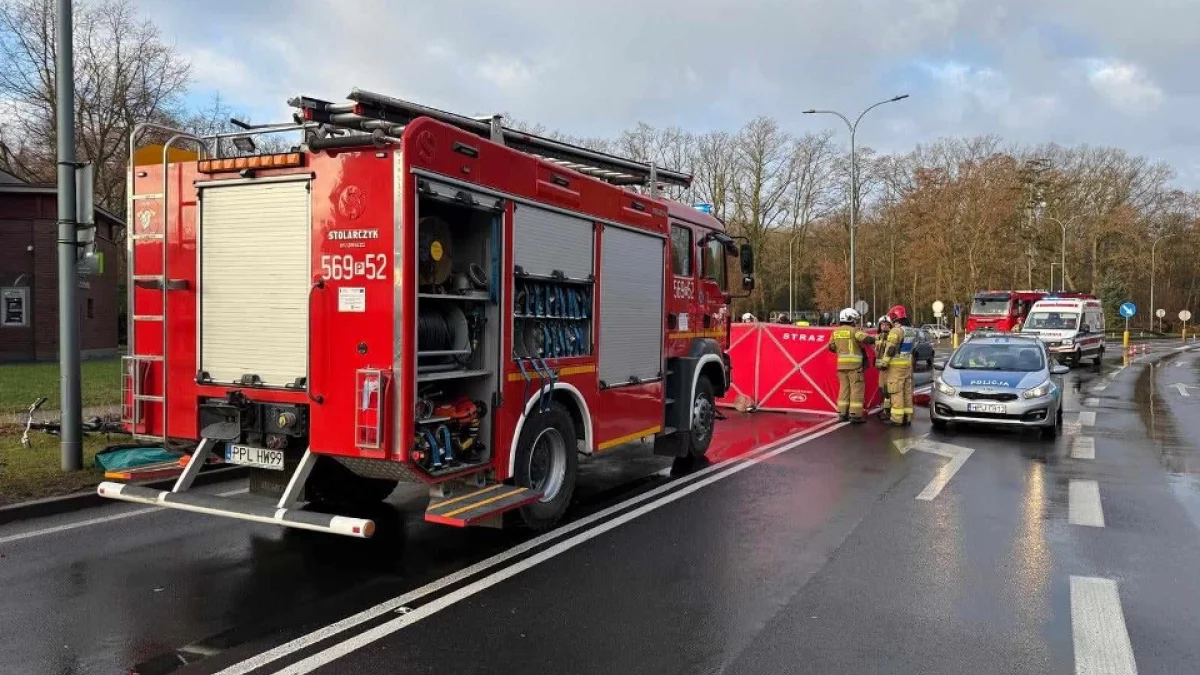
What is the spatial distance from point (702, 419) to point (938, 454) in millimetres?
A: 3142

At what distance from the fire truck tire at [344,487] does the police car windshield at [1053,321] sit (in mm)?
27966

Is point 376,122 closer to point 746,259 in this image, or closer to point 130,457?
point 130,457

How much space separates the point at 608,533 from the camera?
258 inches

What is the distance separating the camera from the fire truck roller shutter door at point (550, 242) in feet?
20.3

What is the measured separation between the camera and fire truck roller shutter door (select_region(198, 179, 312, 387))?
17.9ft

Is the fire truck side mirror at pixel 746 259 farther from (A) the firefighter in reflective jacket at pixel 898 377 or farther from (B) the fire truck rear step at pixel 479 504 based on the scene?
(B) the fire truck rear step at pixel 479 504

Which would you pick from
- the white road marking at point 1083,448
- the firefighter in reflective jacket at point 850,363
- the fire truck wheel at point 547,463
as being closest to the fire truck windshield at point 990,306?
the firefighter in reflective jacket at point 850,363

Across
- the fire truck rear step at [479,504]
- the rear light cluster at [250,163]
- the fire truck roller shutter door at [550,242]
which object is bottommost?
the fire truck rear step at [479,504]

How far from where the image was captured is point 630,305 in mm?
7863

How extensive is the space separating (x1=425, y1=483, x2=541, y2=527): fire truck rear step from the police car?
8186 mm

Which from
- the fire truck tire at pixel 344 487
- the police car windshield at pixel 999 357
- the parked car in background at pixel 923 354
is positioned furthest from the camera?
the parked car in background at pixel 923 354

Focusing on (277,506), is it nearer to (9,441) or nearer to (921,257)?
(9,441)

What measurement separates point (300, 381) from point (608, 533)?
2.56 metres

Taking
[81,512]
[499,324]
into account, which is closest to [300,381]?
[499,324]
